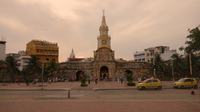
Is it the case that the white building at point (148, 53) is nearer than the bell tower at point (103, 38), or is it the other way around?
the bell tower at point (103, 38)

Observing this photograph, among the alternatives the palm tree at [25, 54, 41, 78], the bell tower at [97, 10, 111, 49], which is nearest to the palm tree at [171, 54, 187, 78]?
the bell tower at [97, 10, 111, 49]

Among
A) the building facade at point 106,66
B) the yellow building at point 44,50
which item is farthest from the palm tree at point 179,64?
the yellow building at point 44,50

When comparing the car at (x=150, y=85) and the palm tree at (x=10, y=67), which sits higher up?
the palm tree at (x=10, y=67)

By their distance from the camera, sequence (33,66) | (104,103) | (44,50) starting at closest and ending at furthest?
(104,103) → (33,66) → (44,50)

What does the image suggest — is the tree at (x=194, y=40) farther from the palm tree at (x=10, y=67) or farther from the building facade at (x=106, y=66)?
the palm tree at (x=10, y=67)

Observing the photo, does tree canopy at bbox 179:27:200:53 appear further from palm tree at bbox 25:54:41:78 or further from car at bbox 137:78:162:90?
palm tree at bbox 25:54:41:78

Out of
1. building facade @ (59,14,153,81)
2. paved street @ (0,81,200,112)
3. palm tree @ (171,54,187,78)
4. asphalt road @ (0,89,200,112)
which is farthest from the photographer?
building facade @ (59,14,153,81)

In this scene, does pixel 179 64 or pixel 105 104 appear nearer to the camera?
pixel 105 104

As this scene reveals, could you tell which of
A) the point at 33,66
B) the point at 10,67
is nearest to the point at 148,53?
the point at 33,66

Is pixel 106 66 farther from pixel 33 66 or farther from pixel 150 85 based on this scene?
pixel 150 85

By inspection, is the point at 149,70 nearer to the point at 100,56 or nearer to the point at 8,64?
the point at 100,56

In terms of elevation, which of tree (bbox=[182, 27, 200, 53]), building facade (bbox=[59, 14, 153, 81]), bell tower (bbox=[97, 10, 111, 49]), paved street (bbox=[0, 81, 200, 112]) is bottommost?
paved street (bbox=[0, 81, 200, 112])

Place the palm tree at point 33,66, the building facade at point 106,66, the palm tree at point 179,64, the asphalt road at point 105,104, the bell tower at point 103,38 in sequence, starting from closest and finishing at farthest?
the asphalt road at point 105,104
the palm tree at point 33,66
the palm tree at point 179,64
the building facade at point 106,66
the bell tower at point 103,38

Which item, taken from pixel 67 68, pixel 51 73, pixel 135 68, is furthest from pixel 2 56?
pixel 135 68
